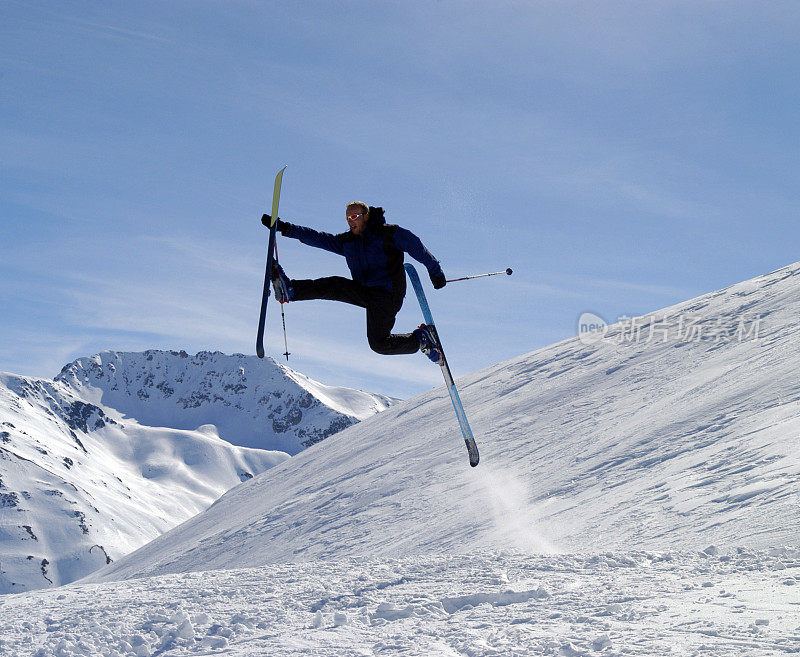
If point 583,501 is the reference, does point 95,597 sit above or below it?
below

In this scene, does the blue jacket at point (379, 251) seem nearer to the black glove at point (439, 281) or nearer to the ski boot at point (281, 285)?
the black glove at point (439, 281)

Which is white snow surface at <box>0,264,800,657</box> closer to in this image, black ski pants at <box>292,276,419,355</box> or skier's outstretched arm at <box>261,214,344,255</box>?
black ski pants at <box>292,276,419,355</box>

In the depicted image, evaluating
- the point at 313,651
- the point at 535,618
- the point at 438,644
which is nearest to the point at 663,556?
the point at 535,618

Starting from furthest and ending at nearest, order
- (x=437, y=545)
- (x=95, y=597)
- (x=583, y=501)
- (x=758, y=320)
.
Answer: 1. (x=758, y=320)
2. (x=437, y=545)
3. (x=583, y=501)
4. (x=95, y=597)

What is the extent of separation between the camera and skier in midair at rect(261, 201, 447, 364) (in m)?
7.36

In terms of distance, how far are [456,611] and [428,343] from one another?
9.69ft

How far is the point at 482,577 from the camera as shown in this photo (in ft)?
23.5

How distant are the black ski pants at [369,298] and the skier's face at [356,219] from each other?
0.61 meters

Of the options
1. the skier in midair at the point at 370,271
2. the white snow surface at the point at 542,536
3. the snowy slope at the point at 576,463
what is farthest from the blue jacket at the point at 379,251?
the snowy slope at the point at 576,463

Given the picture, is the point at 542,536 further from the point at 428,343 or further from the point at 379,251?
the point at 379,251

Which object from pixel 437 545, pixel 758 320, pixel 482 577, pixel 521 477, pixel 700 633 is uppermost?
pixel 758 320

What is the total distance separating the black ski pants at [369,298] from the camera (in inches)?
298

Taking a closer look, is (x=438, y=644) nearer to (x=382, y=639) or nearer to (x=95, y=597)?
(x=382, y=639)

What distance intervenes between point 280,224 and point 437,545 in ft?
31.4
